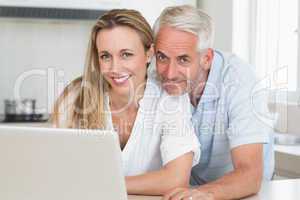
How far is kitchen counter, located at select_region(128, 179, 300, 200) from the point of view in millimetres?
1488

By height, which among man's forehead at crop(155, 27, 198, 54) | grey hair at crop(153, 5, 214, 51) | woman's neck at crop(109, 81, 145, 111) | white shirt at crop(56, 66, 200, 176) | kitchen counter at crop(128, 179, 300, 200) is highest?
grey hair at crop(153, 5, 214, 51)

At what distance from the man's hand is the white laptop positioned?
50 cm

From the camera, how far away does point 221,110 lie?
75.3 inches

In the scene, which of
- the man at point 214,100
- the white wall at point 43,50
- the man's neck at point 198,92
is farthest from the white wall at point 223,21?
the man's neck at point 198,92

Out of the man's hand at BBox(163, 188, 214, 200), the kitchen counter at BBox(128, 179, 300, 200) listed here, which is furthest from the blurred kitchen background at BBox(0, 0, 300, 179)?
the man's hand at BBox(163, 188, 214, 200)

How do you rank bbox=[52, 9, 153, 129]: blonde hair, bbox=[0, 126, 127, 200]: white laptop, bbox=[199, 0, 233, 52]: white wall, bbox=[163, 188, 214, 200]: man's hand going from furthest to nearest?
bbox=[199, 0, 233, 52]: white wall < bbox=[52, 9, 153, 129]: blonde hair < bbox=[163, 188, 214, 200]: man's hand < bbox=[0, 126, 127, 200]: white laptop

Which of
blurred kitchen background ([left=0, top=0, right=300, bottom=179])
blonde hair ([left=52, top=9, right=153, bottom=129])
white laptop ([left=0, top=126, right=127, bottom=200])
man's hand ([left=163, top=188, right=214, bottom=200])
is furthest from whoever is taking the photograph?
blurred kitchen background ([left=0, top=0, right=300, bottom=179])

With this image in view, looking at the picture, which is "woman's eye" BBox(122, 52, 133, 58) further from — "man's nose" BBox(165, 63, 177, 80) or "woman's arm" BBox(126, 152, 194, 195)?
"woman's arm" BBox(126, 152, 194, 195)

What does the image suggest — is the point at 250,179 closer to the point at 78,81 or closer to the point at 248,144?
the point at 248,144

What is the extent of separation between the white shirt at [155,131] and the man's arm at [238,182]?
A: 0.13 meters

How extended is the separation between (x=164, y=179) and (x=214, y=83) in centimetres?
55

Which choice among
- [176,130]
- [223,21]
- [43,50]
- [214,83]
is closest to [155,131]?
[176,130]

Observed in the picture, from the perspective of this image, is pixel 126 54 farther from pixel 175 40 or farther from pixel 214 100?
pixel 214 100

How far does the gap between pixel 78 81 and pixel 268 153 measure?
84 centimetres
